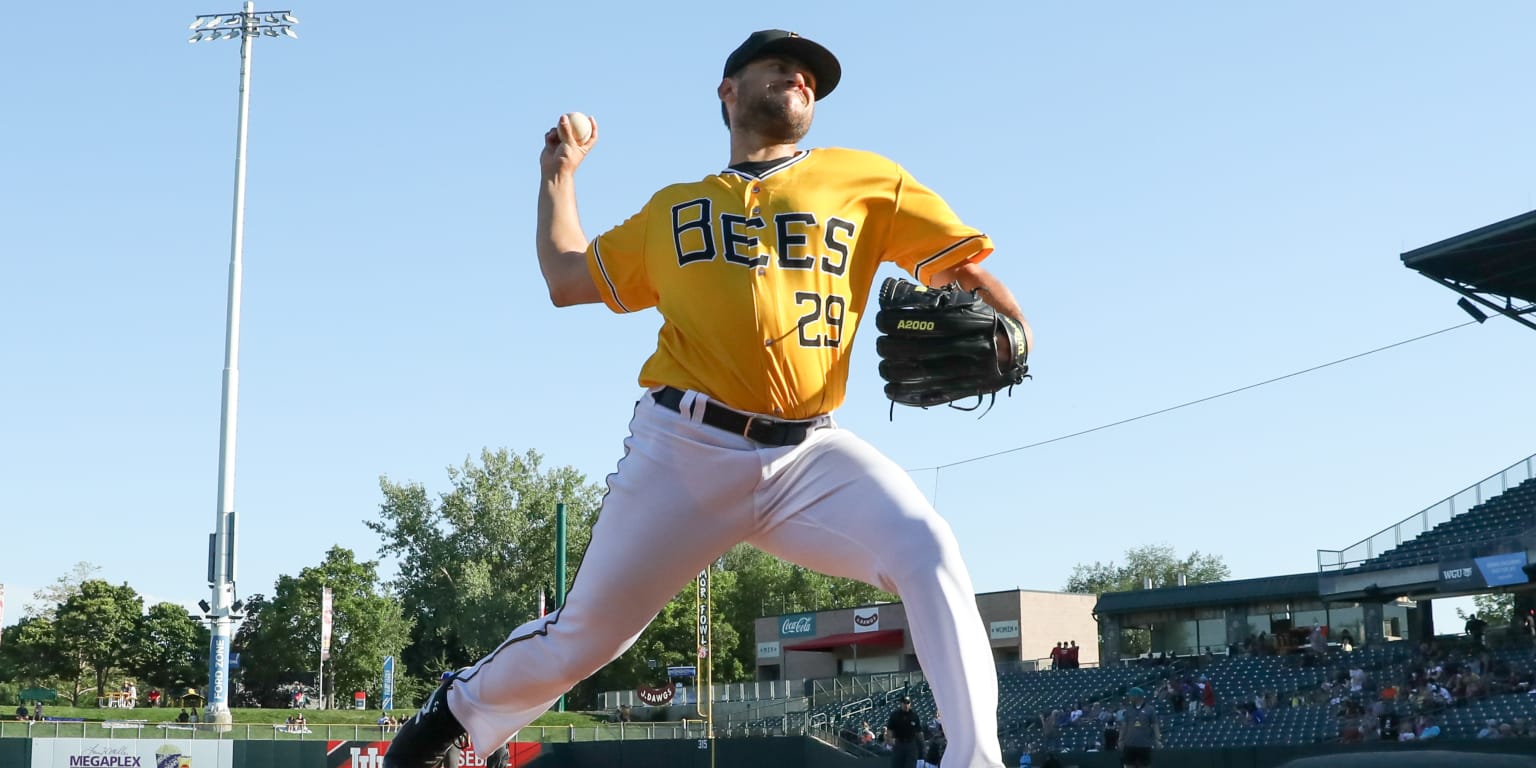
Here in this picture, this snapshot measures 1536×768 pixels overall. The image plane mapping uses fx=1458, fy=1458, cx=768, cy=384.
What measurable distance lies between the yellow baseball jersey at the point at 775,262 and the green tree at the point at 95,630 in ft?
246

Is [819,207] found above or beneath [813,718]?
above

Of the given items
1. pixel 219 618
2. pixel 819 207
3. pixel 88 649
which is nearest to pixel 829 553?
pixel 819 207

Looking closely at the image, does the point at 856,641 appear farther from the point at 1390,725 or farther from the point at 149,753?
the point at 1390,725

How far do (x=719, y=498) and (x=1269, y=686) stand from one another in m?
27.8

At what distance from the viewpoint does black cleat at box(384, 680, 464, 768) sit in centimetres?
430

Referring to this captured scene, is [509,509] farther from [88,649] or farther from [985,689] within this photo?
[985,689]

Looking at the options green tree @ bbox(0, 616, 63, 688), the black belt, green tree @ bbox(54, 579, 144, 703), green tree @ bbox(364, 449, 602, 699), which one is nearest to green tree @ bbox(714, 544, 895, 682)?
green tree @ bbox(364, 449, 602, 699)

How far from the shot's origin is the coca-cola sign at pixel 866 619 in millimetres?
57812

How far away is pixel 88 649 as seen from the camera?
71062 millimetres

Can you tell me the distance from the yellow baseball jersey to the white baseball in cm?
48

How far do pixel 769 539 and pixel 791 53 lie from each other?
1.32m

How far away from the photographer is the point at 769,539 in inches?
149

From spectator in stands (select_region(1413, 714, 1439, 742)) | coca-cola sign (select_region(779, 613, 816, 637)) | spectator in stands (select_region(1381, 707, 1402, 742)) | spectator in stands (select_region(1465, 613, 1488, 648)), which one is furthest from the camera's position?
coca-cola sign (select_region(779, 613, 816, 637))

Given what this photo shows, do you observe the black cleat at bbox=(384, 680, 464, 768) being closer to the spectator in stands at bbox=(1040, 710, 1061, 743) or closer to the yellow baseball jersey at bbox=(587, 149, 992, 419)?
the yellow baseball jersey at bbox=(587, 149, 992, 419)
